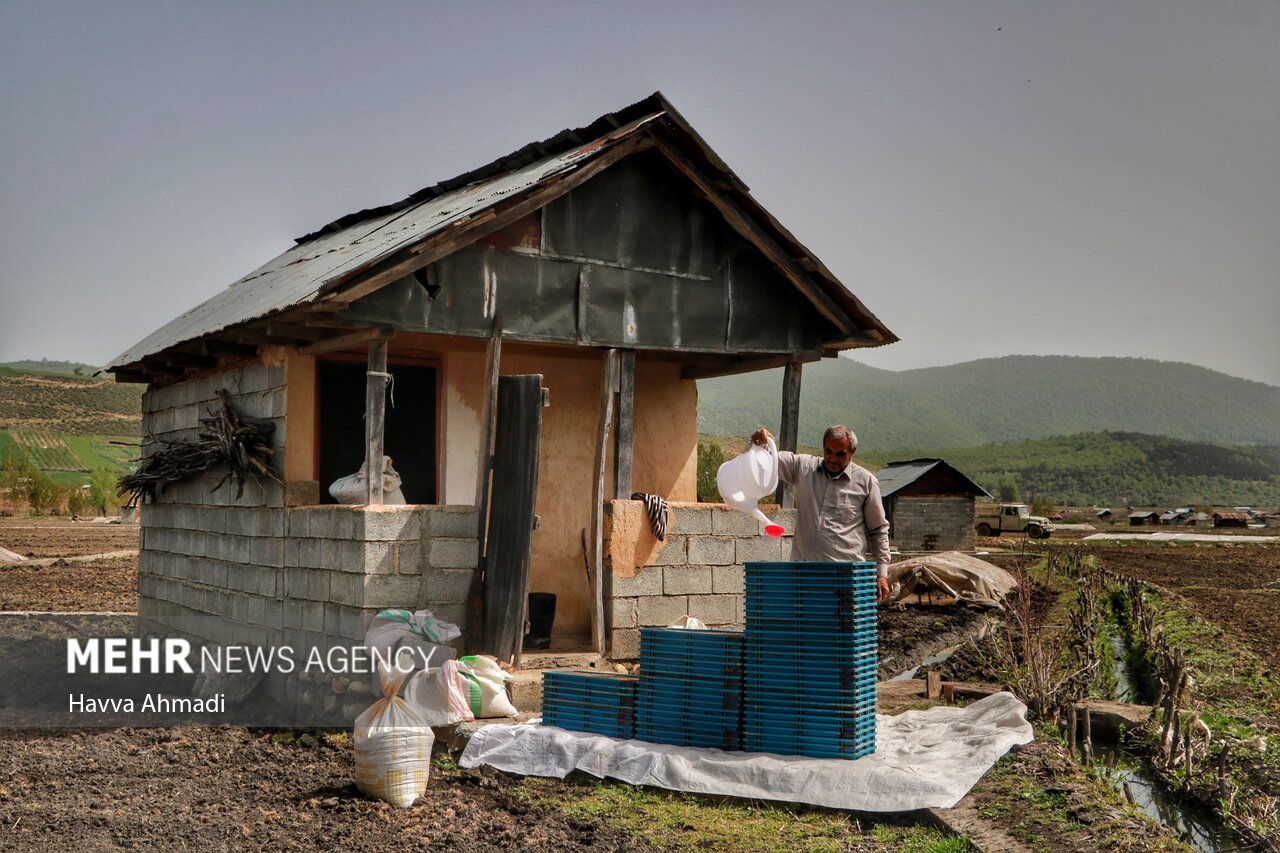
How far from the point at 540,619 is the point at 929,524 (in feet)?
81.3

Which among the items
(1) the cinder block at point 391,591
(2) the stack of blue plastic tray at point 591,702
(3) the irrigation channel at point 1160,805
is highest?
(1) the cinder block at point 391,591

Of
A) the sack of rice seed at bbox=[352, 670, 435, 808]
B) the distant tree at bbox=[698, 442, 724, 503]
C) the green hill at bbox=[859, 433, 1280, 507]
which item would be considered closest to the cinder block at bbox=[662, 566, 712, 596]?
the sack of rice seed at bbox=[352, 670, 435, 808]

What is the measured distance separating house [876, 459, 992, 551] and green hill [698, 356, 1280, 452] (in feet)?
425

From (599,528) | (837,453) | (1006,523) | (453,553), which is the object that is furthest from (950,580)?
(1006,523)

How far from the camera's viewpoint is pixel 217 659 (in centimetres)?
1150

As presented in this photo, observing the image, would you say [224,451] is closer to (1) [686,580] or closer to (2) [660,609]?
(2) [660,609]

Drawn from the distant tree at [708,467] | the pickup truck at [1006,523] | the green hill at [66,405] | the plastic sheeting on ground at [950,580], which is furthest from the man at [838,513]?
the green hill at [66,405]

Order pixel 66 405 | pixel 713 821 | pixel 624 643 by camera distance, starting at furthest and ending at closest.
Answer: pixel 66 405 < pixel 624 643 < pixel 713 821

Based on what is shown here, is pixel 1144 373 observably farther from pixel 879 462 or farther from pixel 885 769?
pixel 885 769

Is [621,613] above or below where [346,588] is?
below

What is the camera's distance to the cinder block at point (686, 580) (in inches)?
419

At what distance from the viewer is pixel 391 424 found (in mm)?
11484

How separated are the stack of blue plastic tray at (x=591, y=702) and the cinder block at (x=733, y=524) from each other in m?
3.14

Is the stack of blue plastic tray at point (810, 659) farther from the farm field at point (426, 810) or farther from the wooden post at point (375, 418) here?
the wooden post at point (375, 418)
